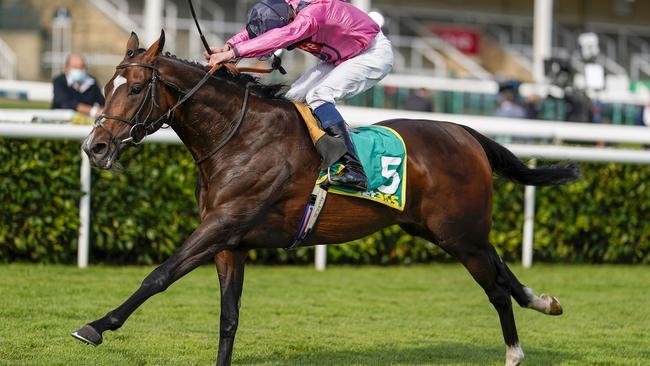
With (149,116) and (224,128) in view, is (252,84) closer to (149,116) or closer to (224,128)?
(224,128)

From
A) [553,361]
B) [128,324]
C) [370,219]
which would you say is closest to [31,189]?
[128,324]

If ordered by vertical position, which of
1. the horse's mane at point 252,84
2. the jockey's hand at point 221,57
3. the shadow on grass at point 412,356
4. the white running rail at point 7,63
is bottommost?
the shadow on grass at point 412,356

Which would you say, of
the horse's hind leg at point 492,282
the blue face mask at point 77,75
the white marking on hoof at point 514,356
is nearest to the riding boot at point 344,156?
the horse's hind leg at point 492,282

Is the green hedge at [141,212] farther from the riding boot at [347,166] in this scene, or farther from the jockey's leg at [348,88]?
the riding boot at [347,166]

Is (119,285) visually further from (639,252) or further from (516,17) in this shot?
(516,17)

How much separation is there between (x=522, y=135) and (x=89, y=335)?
5734 mm

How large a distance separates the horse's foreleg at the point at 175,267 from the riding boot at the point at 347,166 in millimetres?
651

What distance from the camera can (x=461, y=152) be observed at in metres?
6.00

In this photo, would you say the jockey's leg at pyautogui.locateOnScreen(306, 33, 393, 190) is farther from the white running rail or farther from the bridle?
the white running rail

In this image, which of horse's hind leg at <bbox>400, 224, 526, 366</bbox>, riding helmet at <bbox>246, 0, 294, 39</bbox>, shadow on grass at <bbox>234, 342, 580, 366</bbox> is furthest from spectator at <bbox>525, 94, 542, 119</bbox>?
riding helmet at <bbox>246, 0, 294, 39</bbox>

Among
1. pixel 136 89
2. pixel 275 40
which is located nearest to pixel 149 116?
pixel 136 89

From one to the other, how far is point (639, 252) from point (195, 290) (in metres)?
4.46

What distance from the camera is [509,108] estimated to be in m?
13.2

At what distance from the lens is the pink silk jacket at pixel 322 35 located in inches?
205
